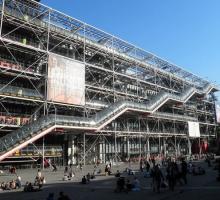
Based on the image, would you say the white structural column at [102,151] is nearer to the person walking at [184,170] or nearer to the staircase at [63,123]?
the staircase at [63,123]

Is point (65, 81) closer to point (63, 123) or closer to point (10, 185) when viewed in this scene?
point (63, 123)

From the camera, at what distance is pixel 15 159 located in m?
31.2

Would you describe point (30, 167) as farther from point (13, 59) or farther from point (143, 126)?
point (143, 126)

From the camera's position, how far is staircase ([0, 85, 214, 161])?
25625 mm

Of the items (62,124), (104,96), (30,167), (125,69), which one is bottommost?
(30,167)

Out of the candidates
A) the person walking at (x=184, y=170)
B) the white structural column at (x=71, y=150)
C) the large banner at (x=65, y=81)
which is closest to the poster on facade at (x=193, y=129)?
the white structural column at (x=71, y=150)

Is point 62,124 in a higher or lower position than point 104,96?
lower

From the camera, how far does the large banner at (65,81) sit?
33719mm

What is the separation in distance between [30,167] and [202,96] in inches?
1792

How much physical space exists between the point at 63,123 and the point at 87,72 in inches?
497

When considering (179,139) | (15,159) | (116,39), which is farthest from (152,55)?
(15,159)

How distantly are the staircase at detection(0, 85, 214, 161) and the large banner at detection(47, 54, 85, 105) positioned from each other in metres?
2.96

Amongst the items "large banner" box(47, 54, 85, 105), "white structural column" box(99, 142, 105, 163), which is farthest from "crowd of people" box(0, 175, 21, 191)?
"white structural column" box(99, 142, 105, 163)

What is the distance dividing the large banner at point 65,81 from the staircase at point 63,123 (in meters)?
2.96
